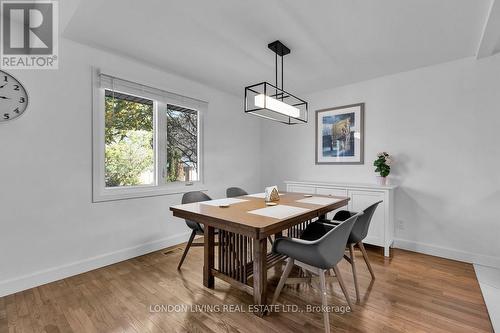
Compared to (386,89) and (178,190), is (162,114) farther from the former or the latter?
(386,89)

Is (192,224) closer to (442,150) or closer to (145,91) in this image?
(145,91)

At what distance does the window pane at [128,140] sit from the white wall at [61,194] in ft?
0.76

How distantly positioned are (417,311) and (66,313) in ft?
9.04

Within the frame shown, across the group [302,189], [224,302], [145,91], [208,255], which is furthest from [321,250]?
[145,91]

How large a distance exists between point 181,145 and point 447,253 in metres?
3.79

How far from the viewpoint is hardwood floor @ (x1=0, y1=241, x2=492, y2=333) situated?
1.69m

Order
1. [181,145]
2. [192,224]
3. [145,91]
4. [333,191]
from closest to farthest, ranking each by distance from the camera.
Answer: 1. [192,224]
2. [145,91]
3. [333,191]
4. [181,145]

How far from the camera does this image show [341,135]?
374 centimetres

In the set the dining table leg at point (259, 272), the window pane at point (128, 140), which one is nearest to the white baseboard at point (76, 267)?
the window pane at point (128, 140)

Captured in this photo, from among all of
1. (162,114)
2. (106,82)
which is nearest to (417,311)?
(162,114)

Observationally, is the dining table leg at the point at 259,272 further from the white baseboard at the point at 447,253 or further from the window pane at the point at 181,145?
the white baseboard at the point at 447,253

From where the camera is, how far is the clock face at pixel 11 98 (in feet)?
6.75

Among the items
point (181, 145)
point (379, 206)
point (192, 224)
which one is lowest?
point (192, 224)

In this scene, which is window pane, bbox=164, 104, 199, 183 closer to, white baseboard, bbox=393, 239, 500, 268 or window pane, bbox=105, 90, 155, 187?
window pane, bbox=105, 90, 155, 187
